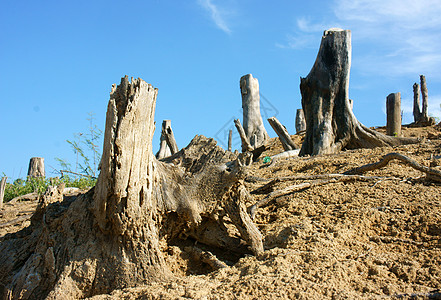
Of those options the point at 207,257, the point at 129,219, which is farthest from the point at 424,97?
the point at 129,219

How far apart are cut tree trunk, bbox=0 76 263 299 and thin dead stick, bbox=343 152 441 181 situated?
205cm

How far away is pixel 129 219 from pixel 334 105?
18.7ft

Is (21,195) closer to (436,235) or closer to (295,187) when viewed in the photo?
(295,187)

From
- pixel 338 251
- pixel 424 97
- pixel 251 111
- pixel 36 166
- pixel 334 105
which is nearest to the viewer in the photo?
pixel 338 251

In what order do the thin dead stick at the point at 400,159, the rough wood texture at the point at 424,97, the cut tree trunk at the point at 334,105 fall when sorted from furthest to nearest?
the rough wood texture at the point at 424,97
the cut tree trunk at the point at 334,105
the thin dead stick at the point at 400,159

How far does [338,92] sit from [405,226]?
461 centimetres

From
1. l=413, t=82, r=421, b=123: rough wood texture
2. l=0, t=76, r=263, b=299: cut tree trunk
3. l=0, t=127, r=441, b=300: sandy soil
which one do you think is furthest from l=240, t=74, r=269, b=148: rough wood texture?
l=0, t=76, r=263, b=299: cut tree trunk

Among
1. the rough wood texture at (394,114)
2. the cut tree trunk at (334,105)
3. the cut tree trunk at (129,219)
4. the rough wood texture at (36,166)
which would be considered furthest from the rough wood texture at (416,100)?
the cut tree trunk at (129,219)

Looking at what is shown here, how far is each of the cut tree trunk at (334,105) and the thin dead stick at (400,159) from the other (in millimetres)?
2534

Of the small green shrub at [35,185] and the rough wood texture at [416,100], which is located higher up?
the rough wood texture at [416,100]

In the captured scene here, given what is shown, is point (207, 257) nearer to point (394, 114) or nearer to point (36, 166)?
point (394, 114)

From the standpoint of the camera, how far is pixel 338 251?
3301 mm

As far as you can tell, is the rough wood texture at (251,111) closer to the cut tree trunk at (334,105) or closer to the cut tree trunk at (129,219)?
the cut tree trunk at (334,105)

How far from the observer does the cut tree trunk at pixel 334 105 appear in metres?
7.76
